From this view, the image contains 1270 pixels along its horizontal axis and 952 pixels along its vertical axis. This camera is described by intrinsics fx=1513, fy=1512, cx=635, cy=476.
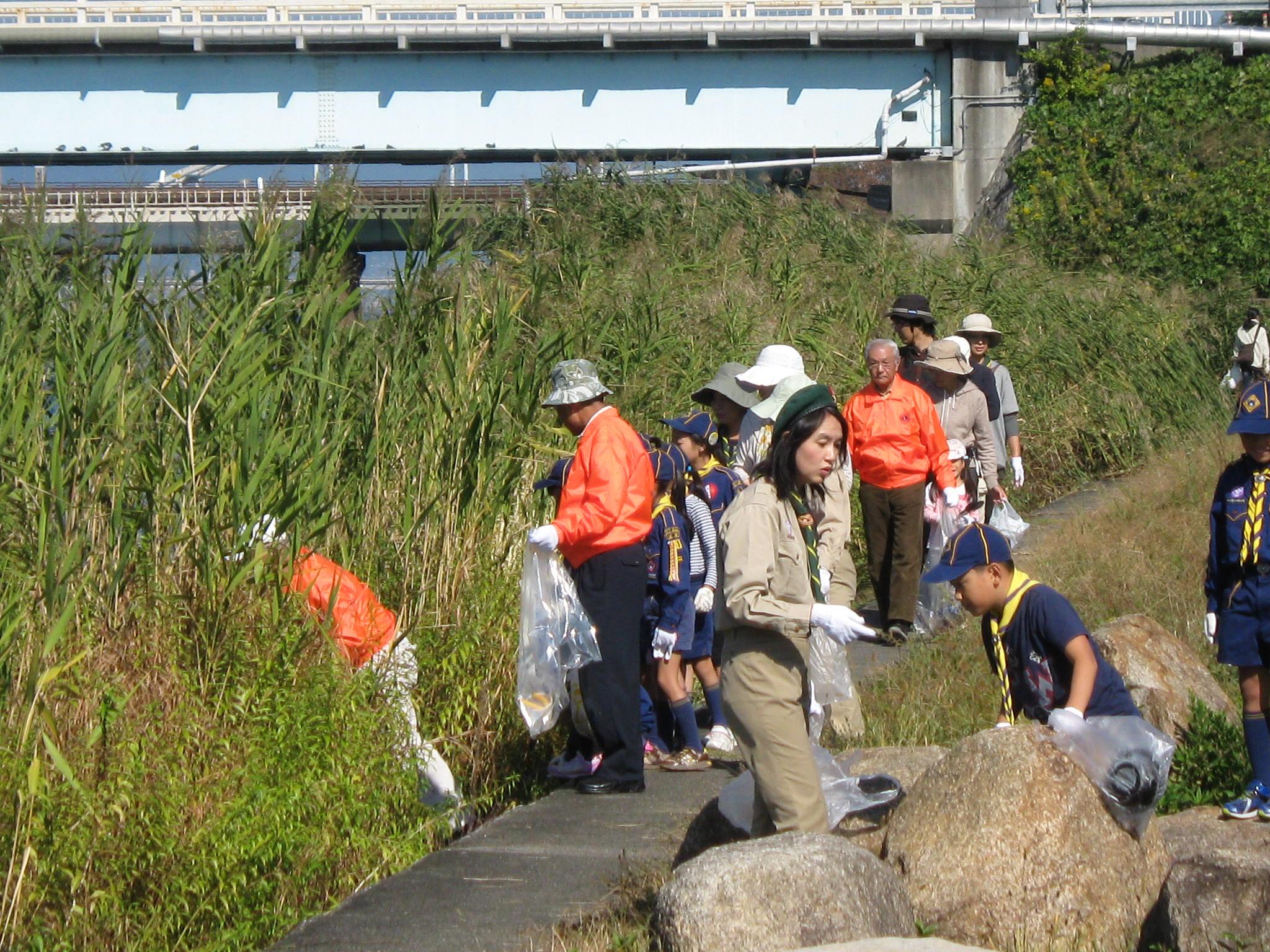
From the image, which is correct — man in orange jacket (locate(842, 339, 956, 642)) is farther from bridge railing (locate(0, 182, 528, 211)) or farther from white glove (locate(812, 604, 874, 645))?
white glove (locate(812, 604, 874, 645))

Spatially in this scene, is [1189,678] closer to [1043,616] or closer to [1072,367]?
[1043,616]

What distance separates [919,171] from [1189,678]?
70.4ft

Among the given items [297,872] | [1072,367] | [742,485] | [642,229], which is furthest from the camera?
[642,229]

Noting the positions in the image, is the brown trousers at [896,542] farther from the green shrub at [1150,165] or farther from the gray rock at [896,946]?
the green shrub at [1150,165]

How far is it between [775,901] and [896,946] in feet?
1.49

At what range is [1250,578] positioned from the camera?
5656 millimetres

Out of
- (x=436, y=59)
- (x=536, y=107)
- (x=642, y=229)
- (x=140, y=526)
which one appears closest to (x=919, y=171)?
(x=536, y=107)

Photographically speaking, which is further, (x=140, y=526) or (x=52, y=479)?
(x=140, y=526)

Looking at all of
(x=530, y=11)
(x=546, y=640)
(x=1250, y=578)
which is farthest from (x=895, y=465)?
(x=530, y=11)

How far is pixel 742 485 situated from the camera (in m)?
7.86

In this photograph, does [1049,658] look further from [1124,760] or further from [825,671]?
[825,671]

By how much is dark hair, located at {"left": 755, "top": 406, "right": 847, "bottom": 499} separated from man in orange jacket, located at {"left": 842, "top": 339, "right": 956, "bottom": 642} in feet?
13.7

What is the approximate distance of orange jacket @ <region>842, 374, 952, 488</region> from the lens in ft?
29.7

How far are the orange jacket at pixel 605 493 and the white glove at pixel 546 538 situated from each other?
0.07 meters
